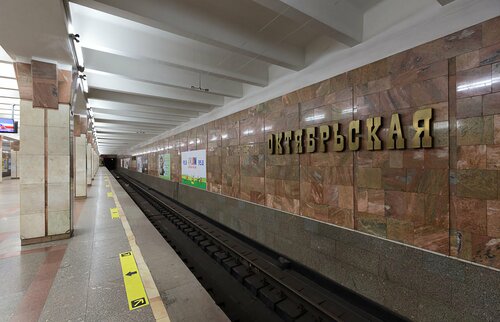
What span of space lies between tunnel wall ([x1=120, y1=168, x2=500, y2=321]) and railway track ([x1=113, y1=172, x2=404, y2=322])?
0.21m

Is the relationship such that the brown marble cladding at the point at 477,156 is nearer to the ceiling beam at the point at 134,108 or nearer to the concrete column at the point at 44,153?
the concrete column at the point at 44,153

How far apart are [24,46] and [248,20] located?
128 inches

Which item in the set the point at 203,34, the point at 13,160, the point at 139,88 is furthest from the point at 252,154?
the point at 13,160

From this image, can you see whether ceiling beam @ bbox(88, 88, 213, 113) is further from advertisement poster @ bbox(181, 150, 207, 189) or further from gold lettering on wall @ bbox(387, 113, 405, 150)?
gold lettering on wall @ bbox(387, 113, 405, 150)

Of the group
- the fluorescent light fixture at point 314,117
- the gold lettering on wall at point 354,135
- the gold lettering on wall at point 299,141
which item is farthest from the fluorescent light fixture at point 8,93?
the gold lettering on wall at point 354,135

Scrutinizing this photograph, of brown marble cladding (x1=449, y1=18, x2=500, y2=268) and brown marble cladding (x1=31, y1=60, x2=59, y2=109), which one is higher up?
brown marble cladding (x1=31, y1=60, x2=59, y2=109)

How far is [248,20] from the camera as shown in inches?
129

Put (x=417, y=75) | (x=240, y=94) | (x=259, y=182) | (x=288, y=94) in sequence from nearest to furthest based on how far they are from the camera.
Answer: (x=417, y=75)
(x=288, y=94)
(x=259, y=182)
(x=240, y=94)

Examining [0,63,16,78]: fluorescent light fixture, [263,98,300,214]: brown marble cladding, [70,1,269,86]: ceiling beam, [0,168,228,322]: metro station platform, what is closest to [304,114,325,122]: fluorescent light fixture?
[263,98,300,214]: brown marble cladding

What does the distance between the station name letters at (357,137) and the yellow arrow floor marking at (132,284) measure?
3.24 meters

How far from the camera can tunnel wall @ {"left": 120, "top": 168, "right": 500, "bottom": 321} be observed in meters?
2.20

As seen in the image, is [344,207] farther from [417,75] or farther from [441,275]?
[417,75]

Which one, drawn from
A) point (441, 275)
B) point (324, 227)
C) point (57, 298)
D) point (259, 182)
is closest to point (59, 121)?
point (57, 298)

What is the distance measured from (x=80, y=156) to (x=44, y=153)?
5.85m
